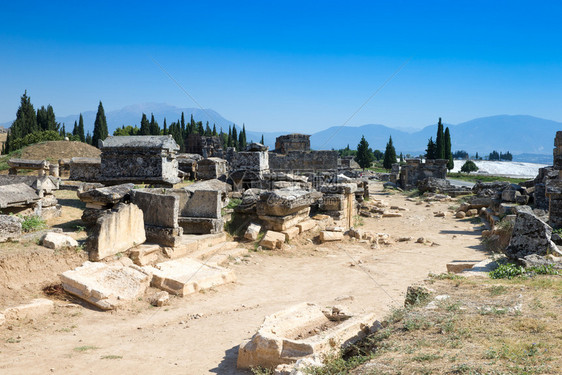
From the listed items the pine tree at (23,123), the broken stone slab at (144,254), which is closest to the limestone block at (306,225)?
the broken stone slab at (144,254)

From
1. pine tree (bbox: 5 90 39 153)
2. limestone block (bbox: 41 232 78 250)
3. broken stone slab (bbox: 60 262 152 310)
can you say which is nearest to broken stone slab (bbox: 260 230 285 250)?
broken stone slab (bbox: 60 262 152 310)

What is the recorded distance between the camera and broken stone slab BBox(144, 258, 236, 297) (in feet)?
24.1

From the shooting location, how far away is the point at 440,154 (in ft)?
146

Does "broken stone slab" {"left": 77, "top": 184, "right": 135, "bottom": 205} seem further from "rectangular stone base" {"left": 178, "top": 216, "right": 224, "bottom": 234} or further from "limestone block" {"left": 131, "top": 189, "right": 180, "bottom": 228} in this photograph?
"rectangular stone base" {"left": 178, "top": 216, "right": 224, "bottom": 234}

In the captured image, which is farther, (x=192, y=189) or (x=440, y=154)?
(x=440, y=154)

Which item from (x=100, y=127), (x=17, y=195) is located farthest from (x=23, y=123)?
(x=17, y=195)

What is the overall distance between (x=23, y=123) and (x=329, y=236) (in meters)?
45.0

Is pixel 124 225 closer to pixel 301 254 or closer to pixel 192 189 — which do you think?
pixel 192 189

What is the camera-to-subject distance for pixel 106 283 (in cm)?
700

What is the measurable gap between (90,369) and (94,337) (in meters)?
0.93

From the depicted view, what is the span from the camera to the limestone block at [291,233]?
11.0 meters

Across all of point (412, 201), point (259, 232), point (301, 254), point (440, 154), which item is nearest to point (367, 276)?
point (301, 254)

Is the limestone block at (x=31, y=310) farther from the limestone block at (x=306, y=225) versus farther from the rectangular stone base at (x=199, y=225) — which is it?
the limestone block at (x=306, y=225)

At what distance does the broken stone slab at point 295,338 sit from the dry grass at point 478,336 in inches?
11.6
